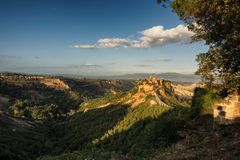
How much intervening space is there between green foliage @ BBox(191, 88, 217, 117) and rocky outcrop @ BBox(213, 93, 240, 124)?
10.3 ft

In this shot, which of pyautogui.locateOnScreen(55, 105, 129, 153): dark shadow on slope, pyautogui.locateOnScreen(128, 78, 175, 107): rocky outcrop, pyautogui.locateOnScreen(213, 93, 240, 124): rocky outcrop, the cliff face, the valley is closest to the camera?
the valley

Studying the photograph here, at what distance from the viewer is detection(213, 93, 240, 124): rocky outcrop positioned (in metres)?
27.8

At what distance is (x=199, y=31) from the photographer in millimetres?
21656

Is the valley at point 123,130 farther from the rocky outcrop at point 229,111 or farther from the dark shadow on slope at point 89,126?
the rocky outcrop at point 229,111

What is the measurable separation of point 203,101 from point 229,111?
580 cm

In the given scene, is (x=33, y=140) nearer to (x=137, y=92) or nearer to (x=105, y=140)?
(x=105, y=140)

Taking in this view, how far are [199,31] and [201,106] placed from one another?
14097 mm

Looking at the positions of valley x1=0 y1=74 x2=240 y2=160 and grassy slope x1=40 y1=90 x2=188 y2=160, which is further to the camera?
grassy slope x1=40 y1=90 x2=188 y2=160

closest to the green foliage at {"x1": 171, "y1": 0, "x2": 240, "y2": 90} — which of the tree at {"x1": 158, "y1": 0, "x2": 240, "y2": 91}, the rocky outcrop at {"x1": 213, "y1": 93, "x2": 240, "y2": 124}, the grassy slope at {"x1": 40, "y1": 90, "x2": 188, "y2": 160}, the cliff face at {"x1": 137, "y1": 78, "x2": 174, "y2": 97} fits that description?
the tree at {"x1": 158, "y1": 0, "x2": 240, "y2": 91}

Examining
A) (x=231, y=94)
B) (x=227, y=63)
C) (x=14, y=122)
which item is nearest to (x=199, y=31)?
(x=227, y=63)

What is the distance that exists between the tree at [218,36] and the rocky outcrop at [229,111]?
8185 mm

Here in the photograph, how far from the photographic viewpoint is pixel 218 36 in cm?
2030

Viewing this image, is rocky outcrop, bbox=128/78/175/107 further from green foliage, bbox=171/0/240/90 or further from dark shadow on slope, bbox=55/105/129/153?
green foliage, bbox=171/0/240/90

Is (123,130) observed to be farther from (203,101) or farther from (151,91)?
(203,101)
